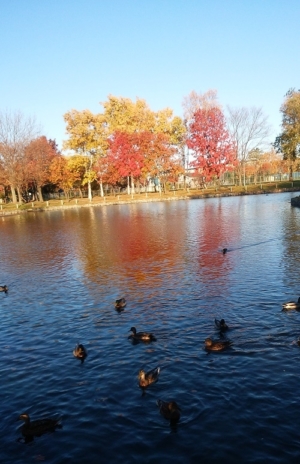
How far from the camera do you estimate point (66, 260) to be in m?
25.7

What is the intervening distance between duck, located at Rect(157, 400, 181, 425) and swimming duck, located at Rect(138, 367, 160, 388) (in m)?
1.21

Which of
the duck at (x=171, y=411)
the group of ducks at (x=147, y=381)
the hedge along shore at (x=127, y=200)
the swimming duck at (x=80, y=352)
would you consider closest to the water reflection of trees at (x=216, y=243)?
the group of ducks at (x=147, y=381)

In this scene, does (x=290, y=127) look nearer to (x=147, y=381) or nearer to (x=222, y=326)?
(x=222, y=326)

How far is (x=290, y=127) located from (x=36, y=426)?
3249 inches

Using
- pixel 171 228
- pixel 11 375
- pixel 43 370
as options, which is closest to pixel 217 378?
pixel 43 370

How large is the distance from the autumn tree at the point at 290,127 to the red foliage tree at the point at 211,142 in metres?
11.3

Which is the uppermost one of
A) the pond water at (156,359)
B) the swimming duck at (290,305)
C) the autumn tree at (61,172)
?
the autumn tree at (61,172)

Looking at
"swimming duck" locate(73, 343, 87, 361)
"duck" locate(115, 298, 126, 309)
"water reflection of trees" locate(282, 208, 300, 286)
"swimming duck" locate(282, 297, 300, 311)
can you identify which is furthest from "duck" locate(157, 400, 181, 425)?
"water reflection of trees" locate(282, 208, 300, 286)

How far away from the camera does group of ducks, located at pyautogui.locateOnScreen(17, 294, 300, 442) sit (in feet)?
25.8

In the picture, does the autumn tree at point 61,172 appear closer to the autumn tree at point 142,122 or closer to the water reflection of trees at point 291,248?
the autumn tree at point 142,122

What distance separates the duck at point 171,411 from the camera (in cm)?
787

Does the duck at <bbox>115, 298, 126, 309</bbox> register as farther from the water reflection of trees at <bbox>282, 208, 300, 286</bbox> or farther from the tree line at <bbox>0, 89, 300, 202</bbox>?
the tree line at <bbox>0, 89, 300, 202</bbox>

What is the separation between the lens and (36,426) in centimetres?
789

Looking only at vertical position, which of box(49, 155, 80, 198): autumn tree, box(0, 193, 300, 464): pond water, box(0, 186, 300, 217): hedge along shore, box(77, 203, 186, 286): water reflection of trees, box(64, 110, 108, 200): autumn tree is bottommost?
box(0, 193, 300, 464): pond water
